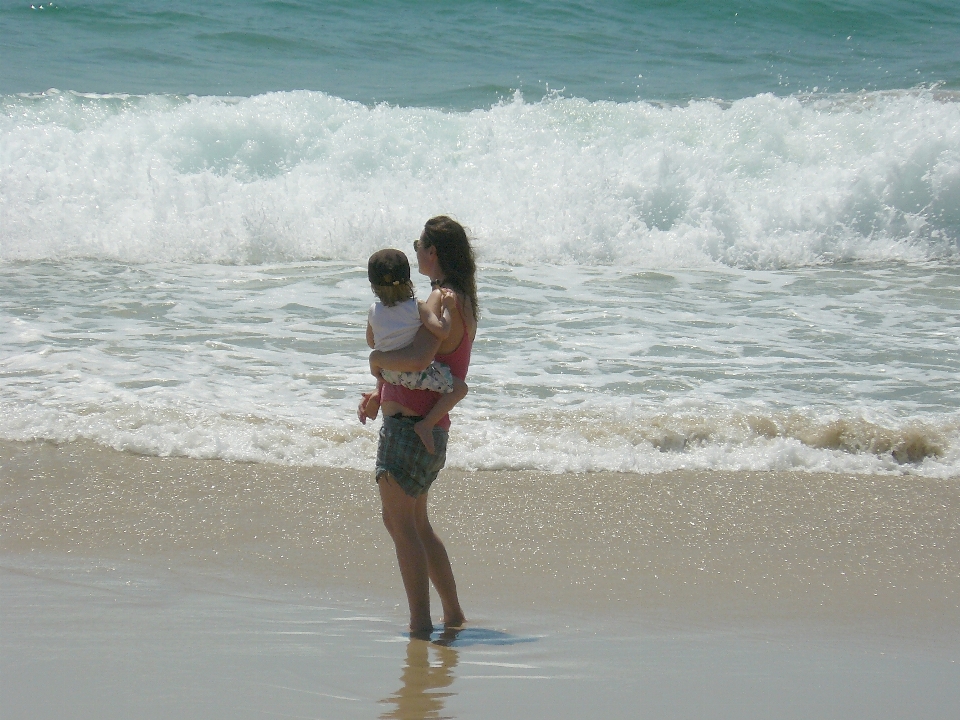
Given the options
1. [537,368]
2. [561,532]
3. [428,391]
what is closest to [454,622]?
[428,391]

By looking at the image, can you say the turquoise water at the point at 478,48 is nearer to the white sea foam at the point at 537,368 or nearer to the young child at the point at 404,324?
the white sea foam at the point at 537,368

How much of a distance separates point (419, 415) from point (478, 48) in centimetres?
1697

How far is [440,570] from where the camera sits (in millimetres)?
3477

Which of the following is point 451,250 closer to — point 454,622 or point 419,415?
point 419,415

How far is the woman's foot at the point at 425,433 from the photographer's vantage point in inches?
128

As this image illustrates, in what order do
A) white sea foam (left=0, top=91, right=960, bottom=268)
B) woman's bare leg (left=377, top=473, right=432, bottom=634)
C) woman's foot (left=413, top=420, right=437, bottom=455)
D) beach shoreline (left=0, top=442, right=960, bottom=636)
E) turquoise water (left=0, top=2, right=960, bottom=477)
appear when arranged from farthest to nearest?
white sea foam (left=0, top=91, right=960, bottom=268) → turquoise water (left=0, top=2, right=960, bottom=477) → beach shoreline (left=0, top=442, right=960, bottom=636) → woman's bare leg (left=377, top=473, right=432, bottom=634) → woman's foot (left=413, top=420, right=437, bottom=455)

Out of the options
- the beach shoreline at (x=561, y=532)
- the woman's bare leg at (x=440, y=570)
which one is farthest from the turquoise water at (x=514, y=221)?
the woman's bare leg at (x=440, y=570)

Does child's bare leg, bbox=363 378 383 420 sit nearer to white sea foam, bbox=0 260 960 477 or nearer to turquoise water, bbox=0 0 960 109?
white sea foam, bbox=0 260 960 477

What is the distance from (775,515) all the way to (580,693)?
2.07 meters

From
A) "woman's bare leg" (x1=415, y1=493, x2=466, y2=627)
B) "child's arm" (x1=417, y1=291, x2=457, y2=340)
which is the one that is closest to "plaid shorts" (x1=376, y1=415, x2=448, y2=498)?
"woman's bare leg" (x1=415, y1=493, x2=466, y2=627)

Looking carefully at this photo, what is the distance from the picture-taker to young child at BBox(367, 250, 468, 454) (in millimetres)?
3162

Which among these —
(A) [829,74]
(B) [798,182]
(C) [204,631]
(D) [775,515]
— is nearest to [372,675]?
(C) [204,631]

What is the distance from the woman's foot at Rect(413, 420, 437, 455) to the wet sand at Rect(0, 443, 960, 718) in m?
0.62

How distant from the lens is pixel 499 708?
8.75 ft
